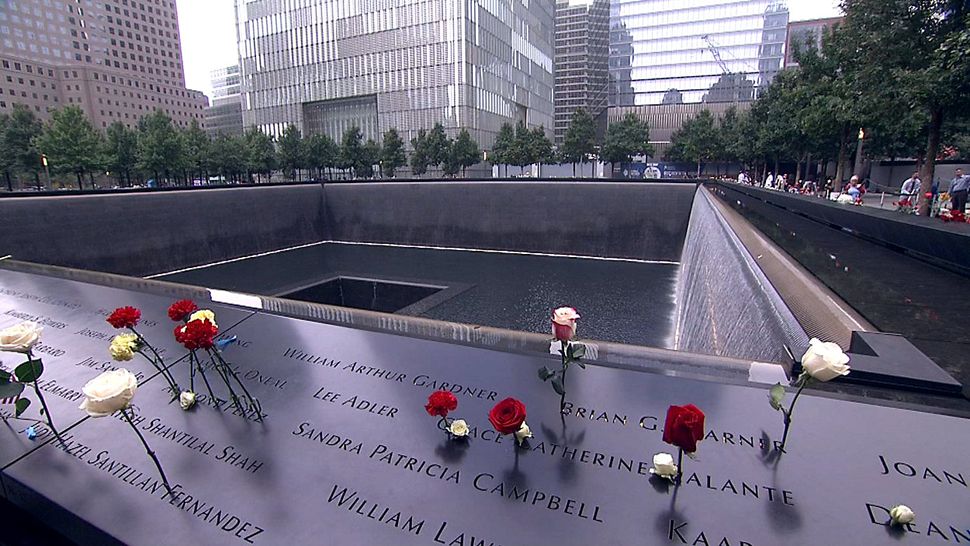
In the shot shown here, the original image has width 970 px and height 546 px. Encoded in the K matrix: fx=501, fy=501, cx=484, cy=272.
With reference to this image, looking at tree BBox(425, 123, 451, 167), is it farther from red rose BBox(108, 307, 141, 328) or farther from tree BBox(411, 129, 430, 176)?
red rose BBox(108, 307, 141, 328)

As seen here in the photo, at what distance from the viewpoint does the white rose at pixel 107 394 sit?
1658 mm

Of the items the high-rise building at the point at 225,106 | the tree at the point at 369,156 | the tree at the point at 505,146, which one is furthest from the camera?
the high-rise building at the point at 225,106

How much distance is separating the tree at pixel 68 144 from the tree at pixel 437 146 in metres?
24.2

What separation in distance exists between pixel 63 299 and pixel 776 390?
5403 millimetres

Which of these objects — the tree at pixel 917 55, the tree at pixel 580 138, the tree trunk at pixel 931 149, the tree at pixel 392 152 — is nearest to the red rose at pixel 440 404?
the tree at pixel 917 55

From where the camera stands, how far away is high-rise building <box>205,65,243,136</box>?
107 metres

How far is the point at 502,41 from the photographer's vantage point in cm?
5694

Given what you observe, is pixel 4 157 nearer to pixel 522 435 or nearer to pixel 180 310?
pixel 180 310

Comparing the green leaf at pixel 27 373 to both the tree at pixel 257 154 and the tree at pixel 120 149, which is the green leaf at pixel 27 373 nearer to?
the tree at pixel 120 149

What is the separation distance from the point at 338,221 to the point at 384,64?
36.7 m

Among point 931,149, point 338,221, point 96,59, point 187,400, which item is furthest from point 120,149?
point 96,59

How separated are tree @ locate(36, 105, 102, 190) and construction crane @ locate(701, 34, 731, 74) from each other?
229 ft

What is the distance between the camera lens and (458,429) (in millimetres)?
1928

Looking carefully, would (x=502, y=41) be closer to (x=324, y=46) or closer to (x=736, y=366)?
(x=324, y=46)
